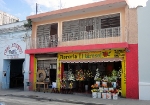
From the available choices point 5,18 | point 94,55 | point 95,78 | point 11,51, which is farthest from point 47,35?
point 5,18

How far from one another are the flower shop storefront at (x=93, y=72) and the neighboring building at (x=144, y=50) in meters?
1.14

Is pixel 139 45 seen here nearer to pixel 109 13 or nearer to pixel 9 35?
pixel 109 13

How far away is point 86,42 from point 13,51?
7.58 metres

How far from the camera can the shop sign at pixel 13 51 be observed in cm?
1833

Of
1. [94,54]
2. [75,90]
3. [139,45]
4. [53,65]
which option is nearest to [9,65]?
[53,65]

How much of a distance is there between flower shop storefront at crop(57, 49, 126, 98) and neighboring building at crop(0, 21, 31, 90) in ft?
12.4

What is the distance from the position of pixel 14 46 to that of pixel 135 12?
1121 centimetres

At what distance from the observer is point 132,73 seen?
13.0 metres

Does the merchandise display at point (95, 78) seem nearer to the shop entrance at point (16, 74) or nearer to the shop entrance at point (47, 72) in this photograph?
the shop entrance at point (47, 72)

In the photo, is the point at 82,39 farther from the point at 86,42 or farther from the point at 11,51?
the point at 11,51

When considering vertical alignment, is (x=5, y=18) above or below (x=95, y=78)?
above

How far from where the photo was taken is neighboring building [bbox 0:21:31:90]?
58.9 ft

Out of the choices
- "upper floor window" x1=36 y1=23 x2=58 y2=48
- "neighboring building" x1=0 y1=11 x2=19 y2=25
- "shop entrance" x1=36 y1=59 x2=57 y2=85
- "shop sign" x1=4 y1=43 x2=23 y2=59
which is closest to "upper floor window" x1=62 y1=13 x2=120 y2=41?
"upper floor window" x1=36 y1=23 x2=58 y2=48

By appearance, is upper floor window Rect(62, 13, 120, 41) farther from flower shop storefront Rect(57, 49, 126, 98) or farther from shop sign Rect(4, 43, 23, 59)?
shop sign Rect(4, 43, 23, 59)
